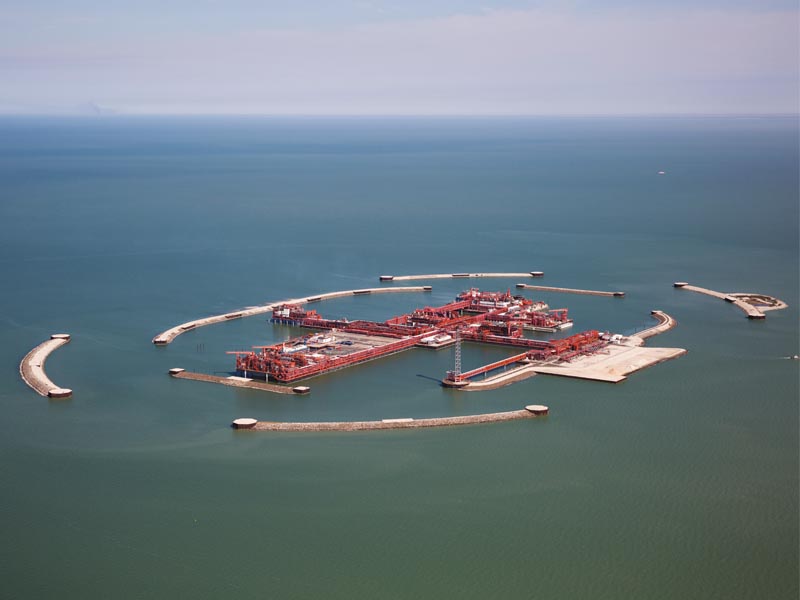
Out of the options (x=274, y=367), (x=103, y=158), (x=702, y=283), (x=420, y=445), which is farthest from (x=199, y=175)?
(x=420, y=445)

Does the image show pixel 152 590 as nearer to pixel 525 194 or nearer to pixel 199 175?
pixel 525 194

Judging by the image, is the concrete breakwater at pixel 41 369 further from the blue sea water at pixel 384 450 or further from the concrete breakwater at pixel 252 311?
the concrete breakwater at pixel 252 311

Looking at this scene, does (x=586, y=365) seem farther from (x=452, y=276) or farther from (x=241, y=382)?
(x=452, y=276)

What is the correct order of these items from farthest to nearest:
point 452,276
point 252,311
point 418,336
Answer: point 452,276 < point 252,311 < point 418,336

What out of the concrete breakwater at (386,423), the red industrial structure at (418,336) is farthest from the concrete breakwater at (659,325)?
the concrete breakwater at (386,423)

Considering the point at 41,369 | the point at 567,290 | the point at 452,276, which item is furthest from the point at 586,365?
the point at 41,369

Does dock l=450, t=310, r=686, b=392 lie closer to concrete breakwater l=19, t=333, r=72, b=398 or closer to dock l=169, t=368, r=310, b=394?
dock l=169, t=368, r=310, b=394
